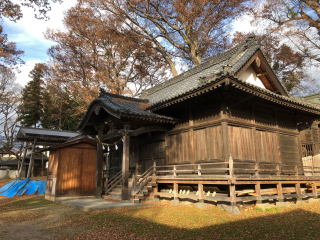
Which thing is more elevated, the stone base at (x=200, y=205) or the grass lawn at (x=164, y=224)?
the stone base at (x=200, y=205)

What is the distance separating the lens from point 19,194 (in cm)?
1705

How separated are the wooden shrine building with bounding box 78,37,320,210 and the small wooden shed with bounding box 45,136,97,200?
1.30m

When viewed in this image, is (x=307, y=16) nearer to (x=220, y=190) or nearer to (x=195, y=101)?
(x=195, y=101)

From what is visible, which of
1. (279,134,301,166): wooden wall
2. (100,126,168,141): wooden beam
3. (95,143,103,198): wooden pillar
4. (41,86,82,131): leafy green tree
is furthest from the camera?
(41,86,82,131): leafy green tree

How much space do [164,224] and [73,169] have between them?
8822 mm

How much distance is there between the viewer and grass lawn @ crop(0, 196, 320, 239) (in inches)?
260

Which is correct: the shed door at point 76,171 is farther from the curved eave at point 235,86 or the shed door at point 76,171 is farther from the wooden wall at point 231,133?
the curved eave at point 235,86

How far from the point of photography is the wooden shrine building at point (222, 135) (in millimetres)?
9734

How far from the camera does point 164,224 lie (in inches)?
302

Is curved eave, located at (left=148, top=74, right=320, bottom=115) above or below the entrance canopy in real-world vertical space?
above

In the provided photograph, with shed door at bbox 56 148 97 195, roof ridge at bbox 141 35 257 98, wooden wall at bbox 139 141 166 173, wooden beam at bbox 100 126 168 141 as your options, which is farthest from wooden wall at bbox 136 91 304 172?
shed door at bbox 56 148 97 195

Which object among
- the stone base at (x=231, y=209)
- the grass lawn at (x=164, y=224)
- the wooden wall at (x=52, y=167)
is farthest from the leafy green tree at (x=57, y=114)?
the stone base at (x=231, y=209)

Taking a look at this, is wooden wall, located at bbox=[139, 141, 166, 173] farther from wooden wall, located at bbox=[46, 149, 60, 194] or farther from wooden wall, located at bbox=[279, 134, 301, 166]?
wooden wall, located at bbox=[279, 134, 301, 166]

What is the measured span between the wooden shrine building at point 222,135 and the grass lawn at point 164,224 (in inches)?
34.5
